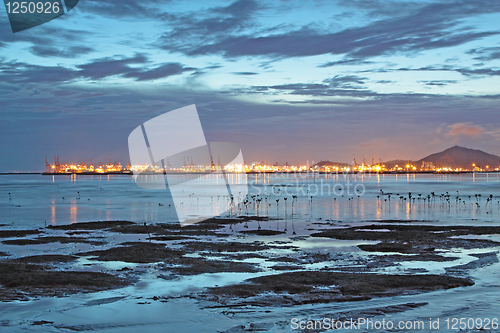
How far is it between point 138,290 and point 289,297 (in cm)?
457

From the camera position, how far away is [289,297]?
1266 cm

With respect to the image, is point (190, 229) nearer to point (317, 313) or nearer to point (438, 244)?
point (438, 244)

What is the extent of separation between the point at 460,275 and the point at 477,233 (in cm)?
1172

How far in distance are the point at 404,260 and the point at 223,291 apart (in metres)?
8.21

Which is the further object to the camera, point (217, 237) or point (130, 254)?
point (217, 237)

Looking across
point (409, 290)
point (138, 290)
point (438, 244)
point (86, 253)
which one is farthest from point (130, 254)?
point (438, 244)

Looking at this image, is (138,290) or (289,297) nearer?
(289,297)

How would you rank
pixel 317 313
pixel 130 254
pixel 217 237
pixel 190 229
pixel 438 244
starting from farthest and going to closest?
pixel 190 229 → pixel 217 237 → pixel 438 244 → pixel 130 254 → pixel 317 313

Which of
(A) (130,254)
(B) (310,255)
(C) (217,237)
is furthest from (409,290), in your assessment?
(C) (217,237)

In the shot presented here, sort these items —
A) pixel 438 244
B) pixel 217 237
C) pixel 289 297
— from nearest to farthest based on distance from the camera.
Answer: pixel 289 297 → pixel 438 244 → pixel 217 237

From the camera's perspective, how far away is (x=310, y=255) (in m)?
19.0

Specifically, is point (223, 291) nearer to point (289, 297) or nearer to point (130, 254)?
point (289, 297)

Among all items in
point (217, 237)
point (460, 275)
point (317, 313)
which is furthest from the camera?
point (217, 237)

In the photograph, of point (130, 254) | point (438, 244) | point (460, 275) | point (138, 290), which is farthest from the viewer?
point (438, 244)
